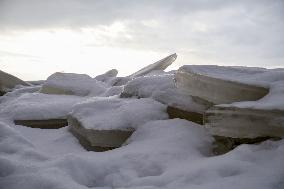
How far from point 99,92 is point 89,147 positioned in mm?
3179

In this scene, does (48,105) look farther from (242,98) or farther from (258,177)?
(258,177)

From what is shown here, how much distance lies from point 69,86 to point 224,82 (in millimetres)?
4374

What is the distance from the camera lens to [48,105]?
17.5 feet

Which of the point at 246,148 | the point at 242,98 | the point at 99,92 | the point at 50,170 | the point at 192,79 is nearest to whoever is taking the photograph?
the point at 50,170

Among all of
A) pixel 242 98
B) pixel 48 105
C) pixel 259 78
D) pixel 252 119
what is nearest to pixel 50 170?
pixel 252 119

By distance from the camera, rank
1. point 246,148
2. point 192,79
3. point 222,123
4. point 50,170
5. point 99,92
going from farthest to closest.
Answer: point 99,92 < point 192,79 < point 222,123 < point 246,148 < point 50,170

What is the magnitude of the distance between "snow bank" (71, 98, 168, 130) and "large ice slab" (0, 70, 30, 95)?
545 cm

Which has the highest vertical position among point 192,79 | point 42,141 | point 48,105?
point 192,79

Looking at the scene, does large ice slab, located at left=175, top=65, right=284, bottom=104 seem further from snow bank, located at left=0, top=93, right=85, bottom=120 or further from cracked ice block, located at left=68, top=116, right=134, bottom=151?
snow bank, located at left=0, top=93, right=85, bottom=120

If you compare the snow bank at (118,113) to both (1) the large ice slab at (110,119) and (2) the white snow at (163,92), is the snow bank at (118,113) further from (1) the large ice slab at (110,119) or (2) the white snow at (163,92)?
(2) the white snow at (163,92)

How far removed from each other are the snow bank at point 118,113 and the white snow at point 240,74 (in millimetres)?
632

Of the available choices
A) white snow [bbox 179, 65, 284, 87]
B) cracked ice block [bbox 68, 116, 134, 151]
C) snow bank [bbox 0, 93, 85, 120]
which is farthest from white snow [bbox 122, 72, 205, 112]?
snow bank [bbox 0, 93, 85, 120]

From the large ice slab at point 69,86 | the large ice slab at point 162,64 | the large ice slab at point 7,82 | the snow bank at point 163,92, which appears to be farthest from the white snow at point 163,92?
the large ice slab at point 7,82

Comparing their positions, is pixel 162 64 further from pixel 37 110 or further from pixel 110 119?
pixel 110 119
